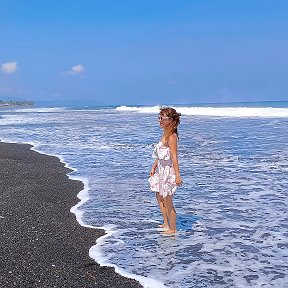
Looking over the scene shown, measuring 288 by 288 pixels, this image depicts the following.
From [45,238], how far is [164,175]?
1836 mm

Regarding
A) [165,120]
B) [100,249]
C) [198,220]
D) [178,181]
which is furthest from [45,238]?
[198,220]

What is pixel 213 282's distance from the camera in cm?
482

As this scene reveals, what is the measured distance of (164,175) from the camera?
22.2ft

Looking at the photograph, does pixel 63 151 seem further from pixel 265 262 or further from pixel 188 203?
pixel 265 262

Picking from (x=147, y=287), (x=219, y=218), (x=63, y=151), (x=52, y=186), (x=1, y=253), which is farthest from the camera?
(x=63, y=151)

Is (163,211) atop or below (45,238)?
atop

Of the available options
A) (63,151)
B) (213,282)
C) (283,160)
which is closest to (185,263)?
(213,282)

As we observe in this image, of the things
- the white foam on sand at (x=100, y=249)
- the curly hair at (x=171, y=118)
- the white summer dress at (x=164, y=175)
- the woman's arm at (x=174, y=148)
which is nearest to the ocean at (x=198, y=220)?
the white foam on sand at (x=100, y=249)

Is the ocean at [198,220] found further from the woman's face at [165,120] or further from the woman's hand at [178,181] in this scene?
the woman's face at [165,120]

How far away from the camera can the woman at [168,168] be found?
6.59 m

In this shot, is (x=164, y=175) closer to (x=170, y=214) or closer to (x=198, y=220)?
(x=170, y=214)

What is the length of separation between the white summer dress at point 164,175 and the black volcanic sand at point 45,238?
102 cm

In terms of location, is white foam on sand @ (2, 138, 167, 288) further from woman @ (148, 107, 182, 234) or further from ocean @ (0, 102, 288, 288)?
woman @ (148, 107, 182, 234)

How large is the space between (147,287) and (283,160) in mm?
9641
